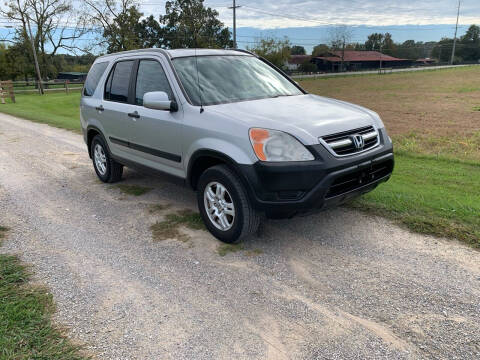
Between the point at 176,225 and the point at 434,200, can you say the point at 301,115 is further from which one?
the point at 434,200

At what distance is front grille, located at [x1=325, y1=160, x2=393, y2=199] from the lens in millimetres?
3590

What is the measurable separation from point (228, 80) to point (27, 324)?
124 inches

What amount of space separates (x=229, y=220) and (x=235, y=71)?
188cm

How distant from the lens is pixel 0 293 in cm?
320

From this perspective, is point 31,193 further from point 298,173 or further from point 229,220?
point 298,173

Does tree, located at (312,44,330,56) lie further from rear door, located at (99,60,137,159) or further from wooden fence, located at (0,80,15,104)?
rear door, located at (99,60,137,159)

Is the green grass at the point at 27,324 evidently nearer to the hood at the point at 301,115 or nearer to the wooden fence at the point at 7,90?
the hood at the point at 301,115

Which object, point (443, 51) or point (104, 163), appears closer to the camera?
point (104, 163)

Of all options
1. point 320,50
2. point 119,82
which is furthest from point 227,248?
point 320,50

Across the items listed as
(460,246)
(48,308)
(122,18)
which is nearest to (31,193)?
(48,308)

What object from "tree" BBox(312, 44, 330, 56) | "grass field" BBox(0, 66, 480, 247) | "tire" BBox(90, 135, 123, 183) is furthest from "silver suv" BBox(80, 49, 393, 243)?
"tree" BBox(312, 44, 330, 56)

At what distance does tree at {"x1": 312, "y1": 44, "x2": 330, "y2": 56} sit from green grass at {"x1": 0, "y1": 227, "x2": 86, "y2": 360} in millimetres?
91070

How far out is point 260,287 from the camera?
10.8ft

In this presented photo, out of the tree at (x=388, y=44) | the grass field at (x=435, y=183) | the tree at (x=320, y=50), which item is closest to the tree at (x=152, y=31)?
the tree at (x=320, y=50)
